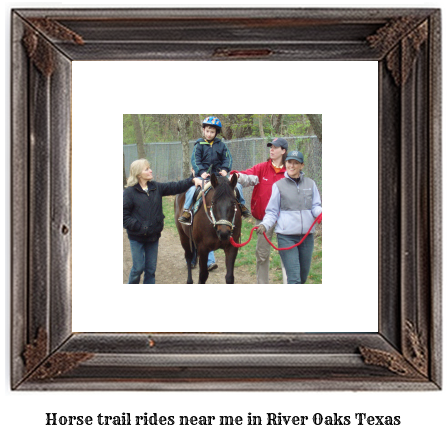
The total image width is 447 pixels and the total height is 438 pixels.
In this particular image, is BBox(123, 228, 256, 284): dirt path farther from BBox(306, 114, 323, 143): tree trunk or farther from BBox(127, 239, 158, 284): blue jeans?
BBox(306, 114, 323, 143): tree trunk

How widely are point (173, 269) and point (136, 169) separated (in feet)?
1.54

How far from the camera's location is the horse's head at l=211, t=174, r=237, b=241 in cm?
209

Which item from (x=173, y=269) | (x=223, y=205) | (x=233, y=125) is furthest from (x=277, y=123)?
(x=173, y=269)

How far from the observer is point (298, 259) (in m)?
1.91

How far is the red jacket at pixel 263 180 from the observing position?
199 cm

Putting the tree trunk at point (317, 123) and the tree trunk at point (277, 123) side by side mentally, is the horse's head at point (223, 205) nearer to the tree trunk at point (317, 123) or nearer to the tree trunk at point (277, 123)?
the tree trunk at point (277, 123)

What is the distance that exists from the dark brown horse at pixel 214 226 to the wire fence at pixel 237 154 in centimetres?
12

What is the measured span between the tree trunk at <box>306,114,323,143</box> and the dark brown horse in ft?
1.39

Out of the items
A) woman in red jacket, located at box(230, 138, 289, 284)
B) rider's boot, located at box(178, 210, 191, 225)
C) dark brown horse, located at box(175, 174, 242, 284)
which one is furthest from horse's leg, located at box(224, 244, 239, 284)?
rider's boot, located at box(178, 210, 191, 225)

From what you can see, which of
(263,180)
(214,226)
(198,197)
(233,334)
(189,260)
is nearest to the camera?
(233,334)

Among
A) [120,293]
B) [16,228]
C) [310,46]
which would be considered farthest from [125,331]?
[310,46]

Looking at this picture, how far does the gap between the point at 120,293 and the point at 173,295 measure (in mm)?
231

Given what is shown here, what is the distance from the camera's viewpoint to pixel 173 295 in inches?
73.4

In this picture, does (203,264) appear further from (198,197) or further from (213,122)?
(213,122)
